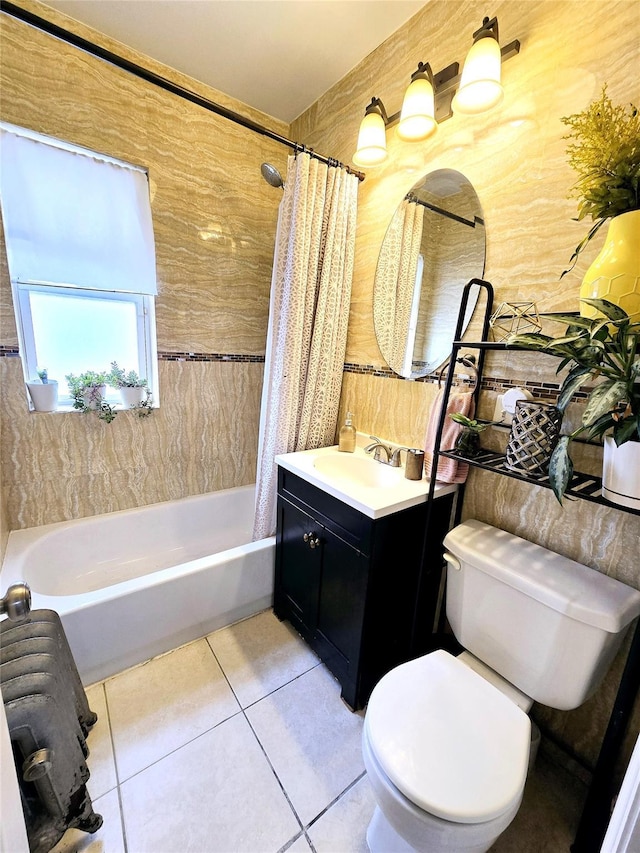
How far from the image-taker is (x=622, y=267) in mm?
760

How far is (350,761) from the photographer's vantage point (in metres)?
1.15

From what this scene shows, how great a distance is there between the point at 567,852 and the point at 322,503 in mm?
1186

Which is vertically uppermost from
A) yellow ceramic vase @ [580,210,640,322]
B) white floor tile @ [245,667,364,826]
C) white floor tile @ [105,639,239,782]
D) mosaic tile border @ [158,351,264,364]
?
yellow ceramic vase @ [580,210,640,322]

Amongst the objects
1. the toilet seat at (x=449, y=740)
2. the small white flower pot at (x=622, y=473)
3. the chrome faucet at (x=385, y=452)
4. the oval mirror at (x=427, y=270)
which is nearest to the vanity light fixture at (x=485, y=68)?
the oval mirror at (x=427, y=270)

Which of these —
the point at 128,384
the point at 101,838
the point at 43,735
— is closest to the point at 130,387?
the point at 128,384

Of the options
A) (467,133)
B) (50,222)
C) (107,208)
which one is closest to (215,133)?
(107,208)

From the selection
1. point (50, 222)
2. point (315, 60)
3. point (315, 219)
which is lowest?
point (50, 222)

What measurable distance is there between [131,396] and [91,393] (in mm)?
176

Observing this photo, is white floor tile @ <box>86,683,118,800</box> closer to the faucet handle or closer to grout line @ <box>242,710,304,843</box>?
grout line @ <box>242,710,304,843</box>

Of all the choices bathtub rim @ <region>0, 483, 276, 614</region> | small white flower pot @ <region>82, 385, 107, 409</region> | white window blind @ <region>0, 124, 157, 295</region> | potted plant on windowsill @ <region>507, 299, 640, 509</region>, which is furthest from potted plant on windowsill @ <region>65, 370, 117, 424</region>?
potted plant on windowsill @ <region>507, 299, 640, 509</region>

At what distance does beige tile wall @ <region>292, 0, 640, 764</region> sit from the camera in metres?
0.97

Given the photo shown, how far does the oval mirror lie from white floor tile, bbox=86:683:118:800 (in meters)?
1.76

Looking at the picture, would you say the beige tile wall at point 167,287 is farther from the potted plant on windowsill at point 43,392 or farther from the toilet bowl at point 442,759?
the toilet bowl at point 442,759

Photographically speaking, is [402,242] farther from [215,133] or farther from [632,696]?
[632,696]
